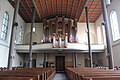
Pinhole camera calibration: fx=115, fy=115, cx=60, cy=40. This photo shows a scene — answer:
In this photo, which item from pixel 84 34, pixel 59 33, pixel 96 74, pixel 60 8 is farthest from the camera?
pixel 84 34

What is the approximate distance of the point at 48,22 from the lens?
1809cm

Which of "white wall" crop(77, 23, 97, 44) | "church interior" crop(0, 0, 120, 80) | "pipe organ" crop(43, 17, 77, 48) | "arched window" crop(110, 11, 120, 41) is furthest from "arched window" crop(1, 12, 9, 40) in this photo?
"arched window" crop(110, 11, 120, 41)

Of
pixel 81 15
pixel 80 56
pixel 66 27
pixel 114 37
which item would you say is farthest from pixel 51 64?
pixel 114 37

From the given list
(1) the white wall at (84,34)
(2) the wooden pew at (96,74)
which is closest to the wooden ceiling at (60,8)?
(1) the white wall at (84,34)

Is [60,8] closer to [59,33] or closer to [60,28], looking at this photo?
[60,28]

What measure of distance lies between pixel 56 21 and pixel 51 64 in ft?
22.6

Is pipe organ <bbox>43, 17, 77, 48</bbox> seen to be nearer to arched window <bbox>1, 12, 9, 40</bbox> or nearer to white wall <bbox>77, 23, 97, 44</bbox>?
white wall <bbox>77, 23, 97, 44</bbox>

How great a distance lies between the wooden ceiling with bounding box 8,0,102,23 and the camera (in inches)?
553

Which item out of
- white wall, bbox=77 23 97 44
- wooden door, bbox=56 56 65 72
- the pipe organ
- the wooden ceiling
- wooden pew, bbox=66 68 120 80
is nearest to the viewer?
wooden pew, bbox=66 68 120 80

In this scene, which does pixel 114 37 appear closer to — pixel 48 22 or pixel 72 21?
pixel 72 21

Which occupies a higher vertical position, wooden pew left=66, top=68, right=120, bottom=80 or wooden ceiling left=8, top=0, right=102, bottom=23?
wooden ceiling left=8, top=0, right=102, bottom=23

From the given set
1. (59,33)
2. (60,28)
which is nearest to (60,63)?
(59,33)

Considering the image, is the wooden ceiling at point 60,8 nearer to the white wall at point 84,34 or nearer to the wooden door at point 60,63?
the white wall at point 84,34

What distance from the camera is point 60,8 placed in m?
16.0
